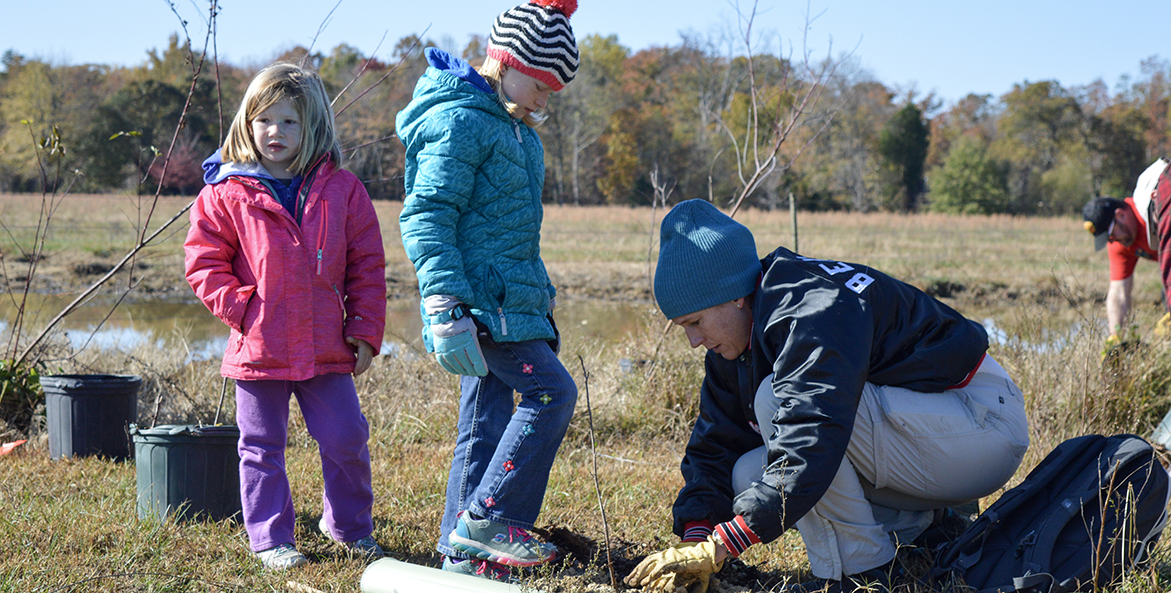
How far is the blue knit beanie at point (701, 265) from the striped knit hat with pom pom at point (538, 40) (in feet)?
2.14

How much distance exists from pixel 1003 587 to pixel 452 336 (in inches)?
64.2

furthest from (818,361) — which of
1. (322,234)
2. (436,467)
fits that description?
(436,467)

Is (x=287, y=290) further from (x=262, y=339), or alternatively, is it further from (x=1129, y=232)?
(x=1129, y=232)

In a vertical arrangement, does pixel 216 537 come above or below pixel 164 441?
below

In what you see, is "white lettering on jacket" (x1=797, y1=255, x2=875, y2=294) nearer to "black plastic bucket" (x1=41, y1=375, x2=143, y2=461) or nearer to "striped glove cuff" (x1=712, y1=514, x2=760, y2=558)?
"striped glove cuff" (x1=712, y1=514, x2=760, y2=558)

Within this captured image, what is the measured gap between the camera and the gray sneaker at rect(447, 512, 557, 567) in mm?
2621

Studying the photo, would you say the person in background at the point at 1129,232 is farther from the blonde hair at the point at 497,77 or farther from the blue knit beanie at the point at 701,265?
the blonde hair at the point at 497,77

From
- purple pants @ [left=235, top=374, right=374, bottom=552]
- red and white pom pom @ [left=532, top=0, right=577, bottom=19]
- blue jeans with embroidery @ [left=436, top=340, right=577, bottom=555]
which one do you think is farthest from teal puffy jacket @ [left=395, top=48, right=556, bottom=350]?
purple pants @ [left=235, top=374, right=374, bottom=552]

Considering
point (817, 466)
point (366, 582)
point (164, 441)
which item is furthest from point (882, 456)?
point (164, 441)

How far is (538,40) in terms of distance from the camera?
105 inches

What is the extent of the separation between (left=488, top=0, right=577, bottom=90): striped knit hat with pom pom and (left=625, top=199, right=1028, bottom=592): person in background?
65cm

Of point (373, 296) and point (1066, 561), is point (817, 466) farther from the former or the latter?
point (373, 296)

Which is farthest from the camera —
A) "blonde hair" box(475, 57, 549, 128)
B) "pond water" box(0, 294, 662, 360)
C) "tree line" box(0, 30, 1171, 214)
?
"tree line" box(0, 30, 1171, 214)

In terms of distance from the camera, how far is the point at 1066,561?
2266mm
